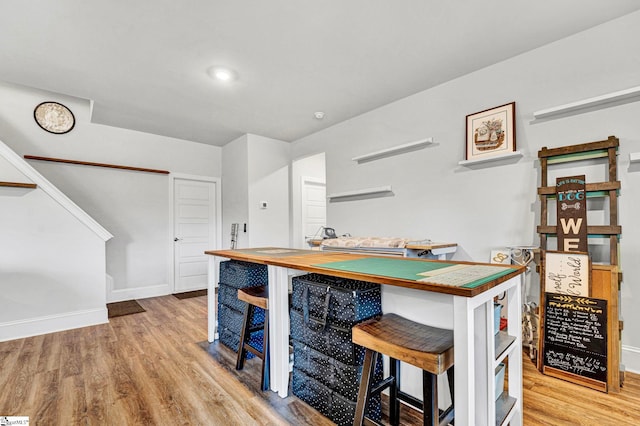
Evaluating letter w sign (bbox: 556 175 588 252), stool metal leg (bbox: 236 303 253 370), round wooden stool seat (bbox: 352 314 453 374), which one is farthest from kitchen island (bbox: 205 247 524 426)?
letter w sign (bbox: 556 175 588 252)

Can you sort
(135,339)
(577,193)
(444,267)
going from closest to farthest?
(444,267)
(577,193)
(135,339)

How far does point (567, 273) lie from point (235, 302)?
259cm

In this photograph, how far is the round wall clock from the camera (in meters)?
3.94

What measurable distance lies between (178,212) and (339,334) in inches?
170

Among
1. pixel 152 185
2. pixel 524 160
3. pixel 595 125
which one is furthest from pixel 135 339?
pixel 595 125

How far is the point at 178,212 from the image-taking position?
5023 millimetres

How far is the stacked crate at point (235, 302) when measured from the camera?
2.43 m

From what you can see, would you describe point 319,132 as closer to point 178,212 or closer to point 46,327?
point 178,212

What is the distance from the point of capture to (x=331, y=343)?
5.28 ft

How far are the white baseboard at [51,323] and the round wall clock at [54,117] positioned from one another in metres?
2.52

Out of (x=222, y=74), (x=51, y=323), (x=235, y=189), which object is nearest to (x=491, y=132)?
(x=222, y=74)

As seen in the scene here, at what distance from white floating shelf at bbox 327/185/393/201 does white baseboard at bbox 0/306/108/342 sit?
10.4ft

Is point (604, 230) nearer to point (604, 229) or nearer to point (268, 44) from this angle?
point (604, 229)

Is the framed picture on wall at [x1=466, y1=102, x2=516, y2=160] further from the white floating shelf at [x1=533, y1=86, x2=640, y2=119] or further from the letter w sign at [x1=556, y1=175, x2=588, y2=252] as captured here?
the letter w sign at [x1=556, y1=175, x2=588, y2=252]
